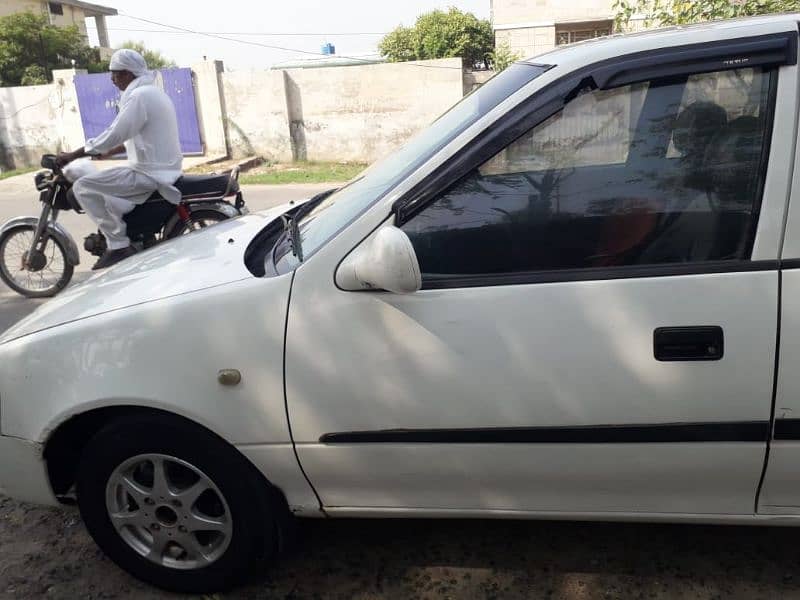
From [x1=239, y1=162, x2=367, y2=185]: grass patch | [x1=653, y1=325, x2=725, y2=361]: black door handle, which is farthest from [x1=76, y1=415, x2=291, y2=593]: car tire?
[x1=239, y1=162, x2=367, y2=185]: grass patch

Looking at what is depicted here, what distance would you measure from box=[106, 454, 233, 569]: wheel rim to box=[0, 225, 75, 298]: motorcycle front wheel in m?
4.14

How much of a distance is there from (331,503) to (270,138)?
1506 centimetres

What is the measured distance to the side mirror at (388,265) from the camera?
192 centimetres

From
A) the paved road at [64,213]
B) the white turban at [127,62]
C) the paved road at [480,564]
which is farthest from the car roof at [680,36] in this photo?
the paved road at [64,213]

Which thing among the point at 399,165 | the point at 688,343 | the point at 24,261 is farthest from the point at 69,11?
the point at 688,343

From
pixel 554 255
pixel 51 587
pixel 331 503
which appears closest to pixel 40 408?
pixel 51 587

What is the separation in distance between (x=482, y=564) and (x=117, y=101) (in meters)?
17.1

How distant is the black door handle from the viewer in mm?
1903

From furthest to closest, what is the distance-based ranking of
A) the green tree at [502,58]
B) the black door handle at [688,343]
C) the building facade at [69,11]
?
1. the building facade at [69,11]
2. the green tree at [502,58]
3. the black door handle at [688,343]

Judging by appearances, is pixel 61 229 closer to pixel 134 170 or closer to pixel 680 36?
pixel 134 170

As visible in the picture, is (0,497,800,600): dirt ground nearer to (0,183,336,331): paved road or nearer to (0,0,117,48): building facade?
(0,183,336,331): paved road

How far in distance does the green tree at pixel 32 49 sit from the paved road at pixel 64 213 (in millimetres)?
16584

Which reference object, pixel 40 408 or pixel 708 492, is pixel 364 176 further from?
pixel 708 492

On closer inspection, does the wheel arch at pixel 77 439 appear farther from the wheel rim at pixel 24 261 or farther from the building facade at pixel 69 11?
the building facade at pixel 69 11
